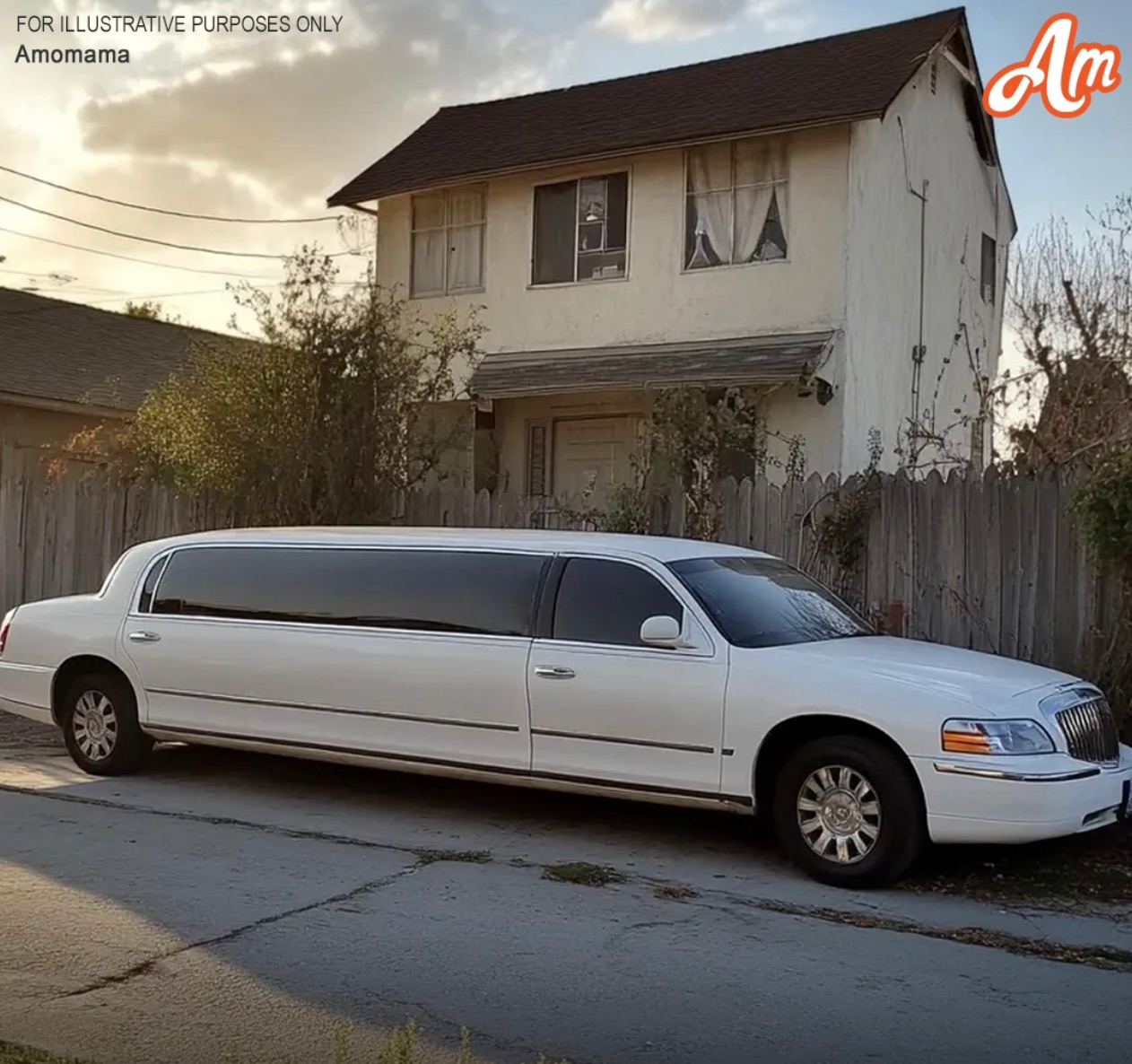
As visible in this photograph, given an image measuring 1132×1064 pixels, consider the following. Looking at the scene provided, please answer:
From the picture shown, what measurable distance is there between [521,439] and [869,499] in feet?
28.2

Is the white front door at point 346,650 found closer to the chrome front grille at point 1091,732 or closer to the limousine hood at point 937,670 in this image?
the limousine hood at point 937,670

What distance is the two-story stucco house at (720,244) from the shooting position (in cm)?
1656

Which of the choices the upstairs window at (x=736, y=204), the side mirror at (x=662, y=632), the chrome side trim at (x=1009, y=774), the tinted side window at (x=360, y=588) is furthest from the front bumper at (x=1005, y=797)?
the upstairs window at (x=736, y=204)

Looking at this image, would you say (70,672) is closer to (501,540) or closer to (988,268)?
(501,540)

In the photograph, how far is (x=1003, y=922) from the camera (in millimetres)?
6566

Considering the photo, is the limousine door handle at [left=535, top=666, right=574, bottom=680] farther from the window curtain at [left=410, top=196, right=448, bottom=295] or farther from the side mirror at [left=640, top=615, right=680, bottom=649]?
the window curtain at [left=410, top=196, right=448, bottom=295]

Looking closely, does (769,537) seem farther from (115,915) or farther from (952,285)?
(952,285)

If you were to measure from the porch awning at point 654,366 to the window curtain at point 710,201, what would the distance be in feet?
3.78

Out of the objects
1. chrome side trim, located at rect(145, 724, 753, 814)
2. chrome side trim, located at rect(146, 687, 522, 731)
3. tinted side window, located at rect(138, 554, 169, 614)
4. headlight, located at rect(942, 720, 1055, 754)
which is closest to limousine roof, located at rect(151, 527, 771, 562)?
tinted side window, located at rect(138, 554, 169, 614)

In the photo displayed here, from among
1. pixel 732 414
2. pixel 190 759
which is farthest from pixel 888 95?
pixel 190 759

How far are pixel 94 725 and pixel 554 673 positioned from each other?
368 centimetres

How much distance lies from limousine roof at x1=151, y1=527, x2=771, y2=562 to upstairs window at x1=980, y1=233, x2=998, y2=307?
13.2m

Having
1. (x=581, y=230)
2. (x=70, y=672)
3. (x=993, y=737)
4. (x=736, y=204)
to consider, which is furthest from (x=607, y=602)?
(x=581, y=230)

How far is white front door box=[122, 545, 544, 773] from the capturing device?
26.6 feet
